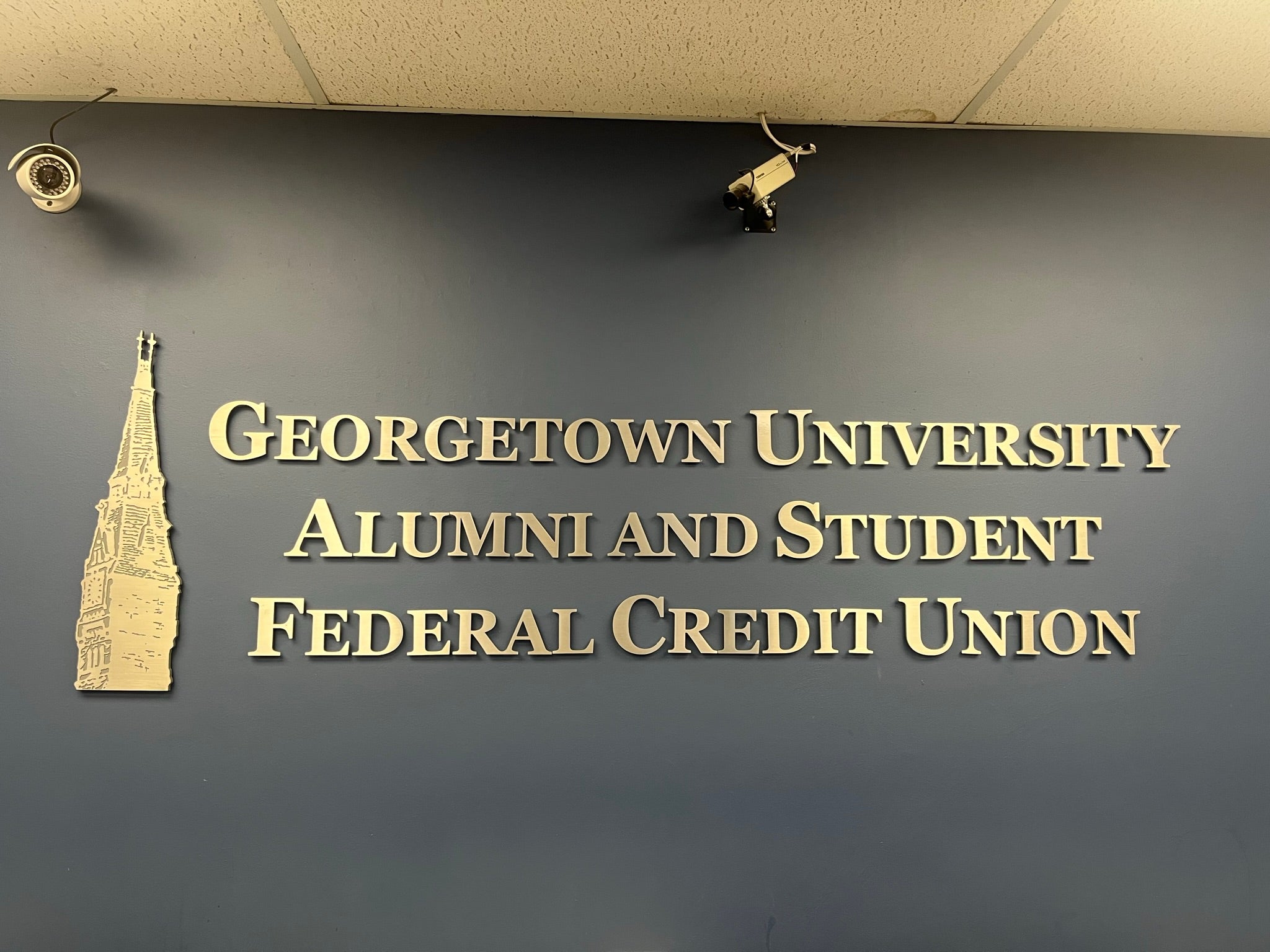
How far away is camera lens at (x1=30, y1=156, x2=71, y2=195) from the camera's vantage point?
2.04 m

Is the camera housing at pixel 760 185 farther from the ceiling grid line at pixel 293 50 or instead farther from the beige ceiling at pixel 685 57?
the ceiling grid line at pixel 293 50

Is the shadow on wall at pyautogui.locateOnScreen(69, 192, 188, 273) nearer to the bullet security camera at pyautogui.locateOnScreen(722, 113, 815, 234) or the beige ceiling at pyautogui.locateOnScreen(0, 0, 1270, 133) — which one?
the beige ceiling at pyautogui.locateOnScreen(0, 0, 1270, 133)

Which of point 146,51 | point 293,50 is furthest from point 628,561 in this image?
point 146,51

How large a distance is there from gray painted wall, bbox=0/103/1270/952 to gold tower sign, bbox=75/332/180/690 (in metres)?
0.04

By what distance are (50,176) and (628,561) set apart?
1.81m

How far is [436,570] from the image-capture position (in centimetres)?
213

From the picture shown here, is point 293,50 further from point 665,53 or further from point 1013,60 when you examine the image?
point 1013,60

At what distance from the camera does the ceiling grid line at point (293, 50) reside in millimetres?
1880

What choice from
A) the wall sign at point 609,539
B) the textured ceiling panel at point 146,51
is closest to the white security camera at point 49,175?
the textured ceiling panel at point 146,51

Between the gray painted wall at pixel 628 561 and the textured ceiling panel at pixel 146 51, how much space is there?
0.28 feet

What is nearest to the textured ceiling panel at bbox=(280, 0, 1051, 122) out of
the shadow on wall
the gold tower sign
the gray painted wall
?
the gray painted wall

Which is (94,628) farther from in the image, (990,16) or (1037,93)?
(1037,93)

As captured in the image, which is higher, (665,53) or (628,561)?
(665,53)

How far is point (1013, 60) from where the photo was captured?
2.04m
